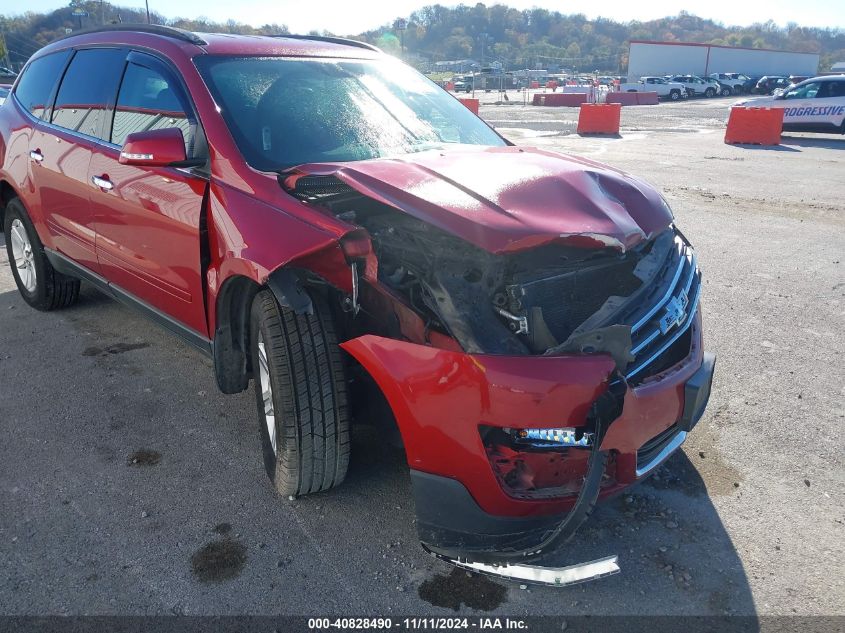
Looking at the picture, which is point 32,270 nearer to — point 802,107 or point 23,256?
point 23,256

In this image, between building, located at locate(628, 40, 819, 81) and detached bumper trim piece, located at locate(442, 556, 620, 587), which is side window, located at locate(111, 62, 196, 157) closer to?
detached bumper trim piece, located at locate(442, 556, 620, 587)

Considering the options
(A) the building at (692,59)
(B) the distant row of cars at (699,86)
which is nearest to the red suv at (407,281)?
(B) the distant row of cars at (699,86)

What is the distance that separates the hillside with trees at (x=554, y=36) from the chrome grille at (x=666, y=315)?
99.4 meters

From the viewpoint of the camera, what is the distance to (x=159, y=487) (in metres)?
3.03

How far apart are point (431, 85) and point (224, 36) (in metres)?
1.22

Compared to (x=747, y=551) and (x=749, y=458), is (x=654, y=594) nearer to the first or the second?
(x=747, y=551)

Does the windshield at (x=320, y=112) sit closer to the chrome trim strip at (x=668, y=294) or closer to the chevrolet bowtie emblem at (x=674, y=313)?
the chrome trim strip at (x=668, y=294)

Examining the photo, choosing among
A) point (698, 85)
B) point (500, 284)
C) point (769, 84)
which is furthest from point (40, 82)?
point (769, 84)

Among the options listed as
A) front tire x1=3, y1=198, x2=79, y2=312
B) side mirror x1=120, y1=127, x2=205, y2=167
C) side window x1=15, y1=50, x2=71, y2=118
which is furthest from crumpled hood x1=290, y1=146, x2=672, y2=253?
front tire x1=3, y1=198, x2=79, y2=312

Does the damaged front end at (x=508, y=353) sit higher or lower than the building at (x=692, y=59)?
lower

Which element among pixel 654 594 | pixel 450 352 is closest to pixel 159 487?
pixel 450 352

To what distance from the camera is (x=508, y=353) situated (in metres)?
2.23

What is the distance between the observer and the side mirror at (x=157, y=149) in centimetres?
291

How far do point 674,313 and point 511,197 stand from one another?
756mm
